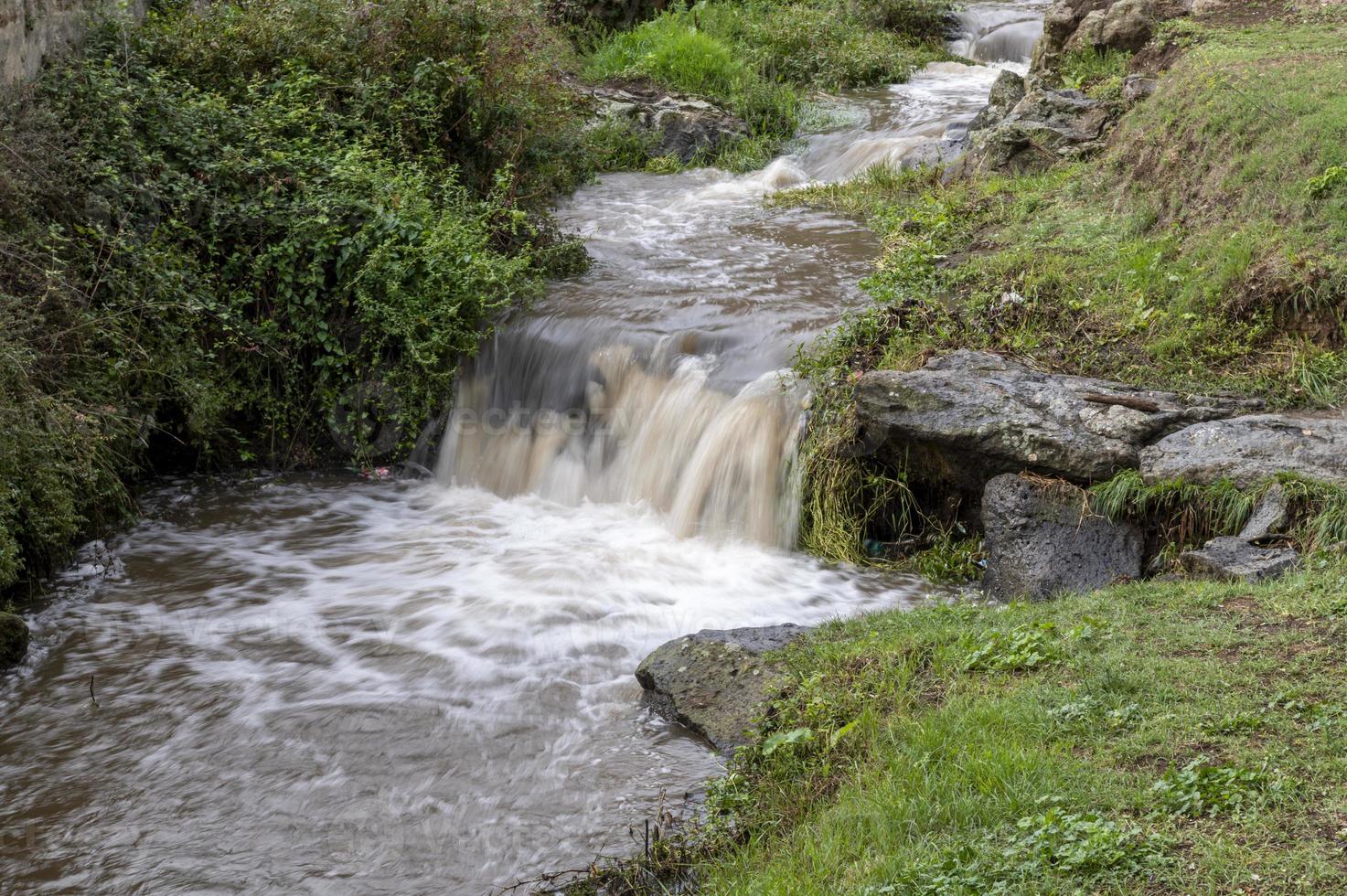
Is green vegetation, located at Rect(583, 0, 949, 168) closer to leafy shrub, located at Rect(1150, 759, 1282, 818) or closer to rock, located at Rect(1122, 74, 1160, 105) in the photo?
rock, located at Rect(1122, 74, 1160, 105)

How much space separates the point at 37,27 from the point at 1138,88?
9.67 meters

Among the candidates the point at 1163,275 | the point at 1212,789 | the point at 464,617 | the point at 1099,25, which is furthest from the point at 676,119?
the point at 1212,789

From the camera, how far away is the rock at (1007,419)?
23.4 ft

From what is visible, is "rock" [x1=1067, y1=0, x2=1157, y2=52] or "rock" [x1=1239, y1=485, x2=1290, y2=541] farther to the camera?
"rock" [x1=1067, y1=0, x2=1157, y2=52]

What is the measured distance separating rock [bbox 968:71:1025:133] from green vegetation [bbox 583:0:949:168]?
317 cm

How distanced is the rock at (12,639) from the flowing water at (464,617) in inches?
4.5

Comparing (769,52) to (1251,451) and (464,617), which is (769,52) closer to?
(1251,451)

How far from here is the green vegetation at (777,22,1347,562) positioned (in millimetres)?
7773

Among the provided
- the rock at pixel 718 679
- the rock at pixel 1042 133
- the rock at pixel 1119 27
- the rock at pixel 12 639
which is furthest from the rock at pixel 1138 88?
the rock at pixel 12 639

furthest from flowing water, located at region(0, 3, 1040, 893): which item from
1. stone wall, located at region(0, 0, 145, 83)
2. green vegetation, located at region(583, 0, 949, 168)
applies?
green vegetation, located at region(583, 0, 949, 168)

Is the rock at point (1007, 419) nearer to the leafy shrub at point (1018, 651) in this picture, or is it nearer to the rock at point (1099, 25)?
the leafy shrub at point (1018, 651)

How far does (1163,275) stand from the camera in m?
8.59

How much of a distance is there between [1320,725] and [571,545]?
5.15 meters

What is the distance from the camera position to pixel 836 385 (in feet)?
27.9
